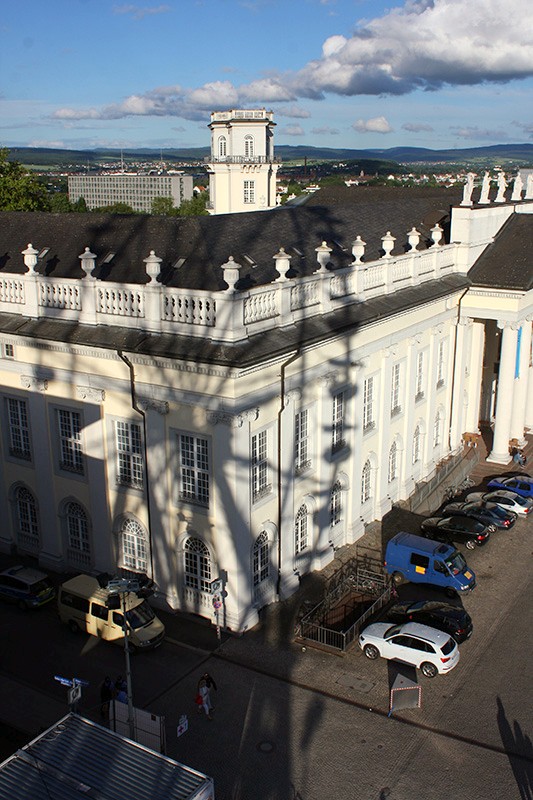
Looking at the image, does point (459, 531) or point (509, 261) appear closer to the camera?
point (459, 531)

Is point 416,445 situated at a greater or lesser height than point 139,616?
greater

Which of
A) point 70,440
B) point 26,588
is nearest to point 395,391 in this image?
point 70,440

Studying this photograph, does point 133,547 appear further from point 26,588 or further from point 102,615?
point 26,588

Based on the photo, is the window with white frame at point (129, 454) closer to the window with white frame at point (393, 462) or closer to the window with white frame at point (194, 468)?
the window with white frame at point (194, 468)

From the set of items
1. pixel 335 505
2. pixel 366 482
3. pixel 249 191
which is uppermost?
pixel 249 191

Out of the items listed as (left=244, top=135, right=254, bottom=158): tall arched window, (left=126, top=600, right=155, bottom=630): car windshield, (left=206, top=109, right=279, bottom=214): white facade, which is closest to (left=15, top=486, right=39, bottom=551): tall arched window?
(left=126, top=600, right=155, bottom=630): car windshield

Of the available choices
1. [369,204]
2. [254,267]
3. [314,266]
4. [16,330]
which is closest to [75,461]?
[16,330]
